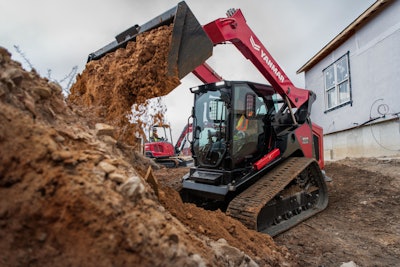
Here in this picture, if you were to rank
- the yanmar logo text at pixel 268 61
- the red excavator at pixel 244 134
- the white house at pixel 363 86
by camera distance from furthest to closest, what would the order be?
1. the white house at pixel 363 86
2. the yanmar logo text at pixel 268 61
3. the red excavator at pixel 244 134

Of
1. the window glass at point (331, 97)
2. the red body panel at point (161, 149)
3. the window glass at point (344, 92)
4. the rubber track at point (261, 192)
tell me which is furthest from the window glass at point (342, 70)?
the red body panel at point (161, 149)

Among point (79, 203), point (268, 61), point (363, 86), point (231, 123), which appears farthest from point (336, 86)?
point (79, 203)

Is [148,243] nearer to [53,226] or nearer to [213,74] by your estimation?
[53,226]

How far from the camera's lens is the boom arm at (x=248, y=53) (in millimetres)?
4109

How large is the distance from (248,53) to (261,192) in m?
2.12

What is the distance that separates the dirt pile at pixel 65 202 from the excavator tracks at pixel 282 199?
1936 millimetres

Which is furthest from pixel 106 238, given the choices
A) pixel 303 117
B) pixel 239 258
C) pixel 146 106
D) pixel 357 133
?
pixel 357 133

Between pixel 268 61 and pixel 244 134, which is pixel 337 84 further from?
pixel 244 134

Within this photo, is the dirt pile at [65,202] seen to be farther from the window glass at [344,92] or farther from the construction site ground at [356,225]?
the window glass at [344,92]

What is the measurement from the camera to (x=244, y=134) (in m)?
4.73

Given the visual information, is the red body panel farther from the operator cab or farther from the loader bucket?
the loader bucket

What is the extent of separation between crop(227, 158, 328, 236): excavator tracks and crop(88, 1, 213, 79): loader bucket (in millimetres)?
1875

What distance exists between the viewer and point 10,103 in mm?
1632

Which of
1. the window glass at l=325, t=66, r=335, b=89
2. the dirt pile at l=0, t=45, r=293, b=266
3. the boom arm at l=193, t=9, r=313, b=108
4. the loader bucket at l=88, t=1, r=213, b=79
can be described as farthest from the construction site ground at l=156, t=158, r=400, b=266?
the window glass at l=325, t=66, r=335, b=89
